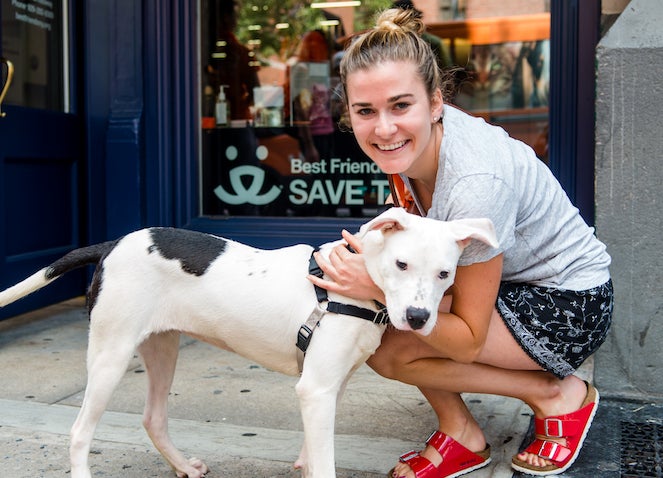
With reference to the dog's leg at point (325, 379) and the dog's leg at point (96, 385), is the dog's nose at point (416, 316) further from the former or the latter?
the dog's leg at point (96, 385)

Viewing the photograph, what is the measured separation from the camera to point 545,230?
2.79 meters

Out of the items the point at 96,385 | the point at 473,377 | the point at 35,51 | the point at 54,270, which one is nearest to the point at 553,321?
the point at 473,377

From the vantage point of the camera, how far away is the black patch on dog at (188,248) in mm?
2627

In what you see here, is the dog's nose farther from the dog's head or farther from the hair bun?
the hair bun

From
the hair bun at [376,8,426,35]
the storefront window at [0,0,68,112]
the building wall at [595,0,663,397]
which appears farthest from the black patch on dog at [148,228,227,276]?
the storefront window at [0,0,68,112]

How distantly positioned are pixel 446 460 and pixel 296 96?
3.22 metres

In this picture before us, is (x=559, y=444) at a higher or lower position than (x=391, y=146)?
lower

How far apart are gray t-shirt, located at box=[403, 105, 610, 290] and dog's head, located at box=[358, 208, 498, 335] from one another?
135 mm

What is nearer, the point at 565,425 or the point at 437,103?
the point at 437,103

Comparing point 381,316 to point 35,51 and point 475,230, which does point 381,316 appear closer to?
point 475,230

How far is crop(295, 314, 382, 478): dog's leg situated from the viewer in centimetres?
245

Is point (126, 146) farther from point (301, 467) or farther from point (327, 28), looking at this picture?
point (301, 467)

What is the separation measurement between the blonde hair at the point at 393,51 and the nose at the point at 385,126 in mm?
163

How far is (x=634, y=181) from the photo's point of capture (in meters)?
3.59
